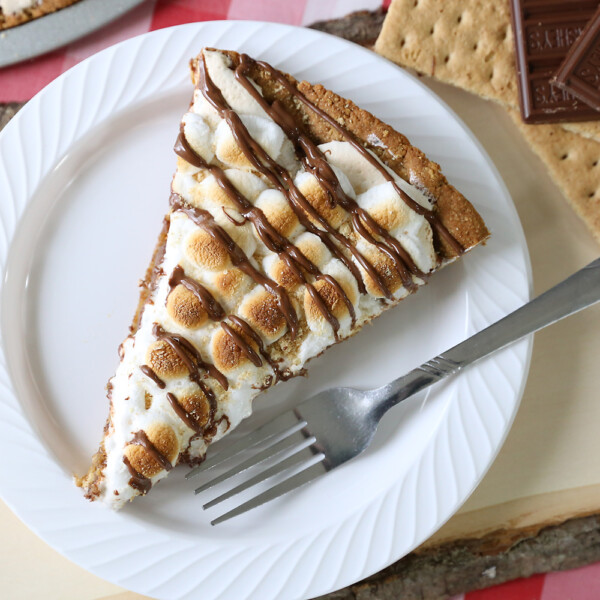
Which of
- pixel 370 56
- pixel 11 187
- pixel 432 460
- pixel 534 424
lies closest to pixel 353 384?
pixel 432 460

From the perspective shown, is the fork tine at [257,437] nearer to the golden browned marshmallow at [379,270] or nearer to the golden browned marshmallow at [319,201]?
the golden browned marshmallow at [379,270]

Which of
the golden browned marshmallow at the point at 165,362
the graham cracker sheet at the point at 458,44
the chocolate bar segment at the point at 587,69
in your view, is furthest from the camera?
Answer: the graham cracker sheet at the point at 458,44

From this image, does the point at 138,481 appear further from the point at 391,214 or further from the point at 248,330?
the point at 391,214

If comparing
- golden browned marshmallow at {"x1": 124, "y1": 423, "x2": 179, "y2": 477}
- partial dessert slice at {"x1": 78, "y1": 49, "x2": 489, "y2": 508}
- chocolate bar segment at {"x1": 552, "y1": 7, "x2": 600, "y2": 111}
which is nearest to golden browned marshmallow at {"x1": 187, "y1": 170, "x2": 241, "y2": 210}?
partial dessert slice at {"x1": 78, "y1": 49, "x2": 489, "y2": 508}

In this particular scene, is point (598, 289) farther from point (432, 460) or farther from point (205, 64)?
point (205, 64)

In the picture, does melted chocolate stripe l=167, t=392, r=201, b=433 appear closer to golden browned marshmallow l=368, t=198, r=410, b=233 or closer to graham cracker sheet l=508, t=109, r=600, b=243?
golden browned marshmallow l=368, t=198, r=410, b=233

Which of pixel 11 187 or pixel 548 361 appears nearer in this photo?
pixel 11 187

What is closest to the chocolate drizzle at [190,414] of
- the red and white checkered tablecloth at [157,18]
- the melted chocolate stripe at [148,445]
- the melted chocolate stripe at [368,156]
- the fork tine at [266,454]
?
the melted chocolate stripe at [148,445]
